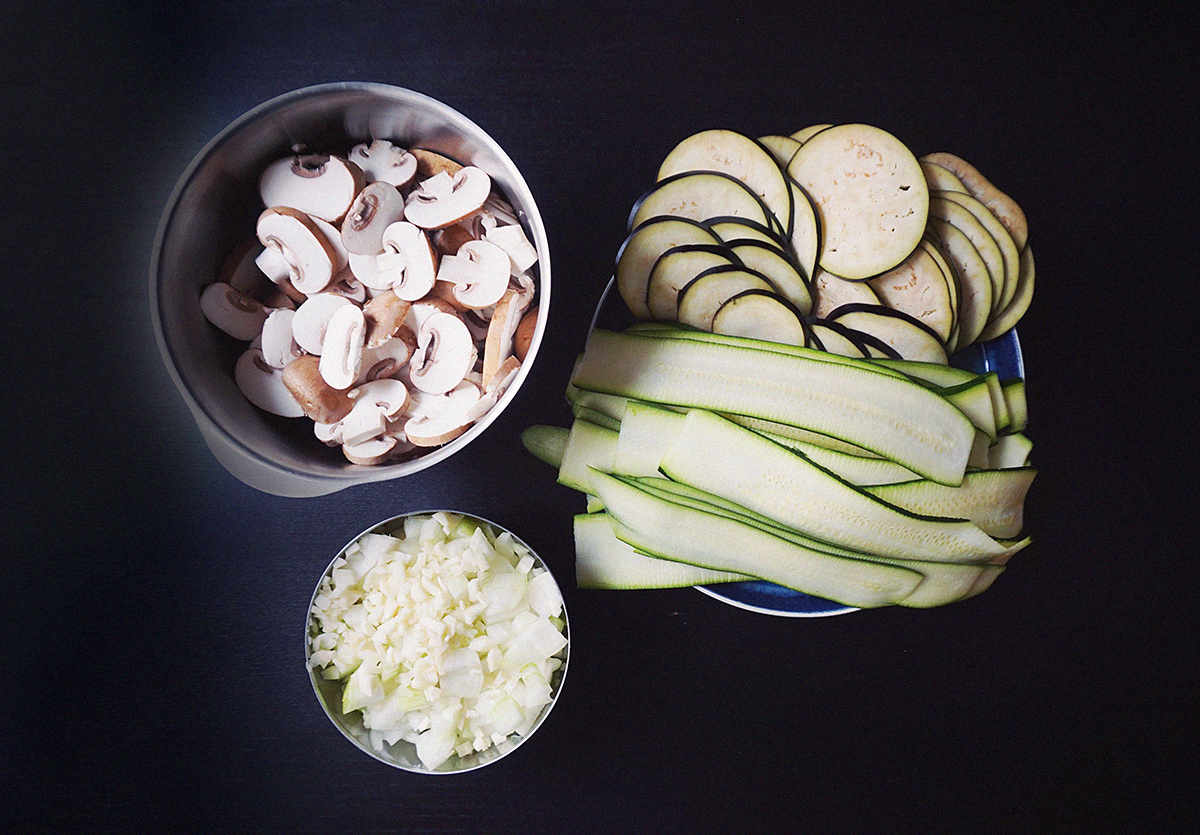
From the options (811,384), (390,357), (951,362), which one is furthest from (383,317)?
(951,362)

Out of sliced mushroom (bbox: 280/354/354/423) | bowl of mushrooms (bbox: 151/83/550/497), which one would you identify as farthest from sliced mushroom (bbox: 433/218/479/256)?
sliced mushroom (bbox: 280/354/354/423)

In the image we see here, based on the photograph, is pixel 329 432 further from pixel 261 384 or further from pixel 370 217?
pixel 370 217

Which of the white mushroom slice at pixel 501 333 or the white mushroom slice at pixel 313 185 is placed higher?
the white mushroom slice at pixel 313 185

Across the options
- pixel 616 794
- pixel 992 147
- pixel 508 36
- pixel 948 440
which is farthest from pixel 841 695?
pixel 508 36

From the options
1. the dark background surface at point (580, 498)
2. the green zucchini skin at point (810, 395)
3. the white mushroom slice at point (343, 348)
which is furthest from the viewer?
the dark background surface at point (580, 498)

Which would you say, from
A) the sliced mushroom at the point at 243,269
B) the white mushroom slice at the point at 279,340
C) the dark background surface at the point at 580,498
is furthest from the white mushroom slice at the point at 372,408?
the dark background surface at the point at 580,498

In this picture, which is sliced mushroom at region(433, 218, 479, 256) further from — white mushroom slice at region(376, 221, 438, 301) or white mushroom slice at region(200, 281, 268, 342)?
white mushroom slice at region(200, 281, 268, 342)

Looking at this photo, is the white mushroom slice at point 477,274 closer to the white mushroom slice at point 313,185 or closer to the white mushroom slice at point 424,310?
the white mushroom slice at point 424,310
